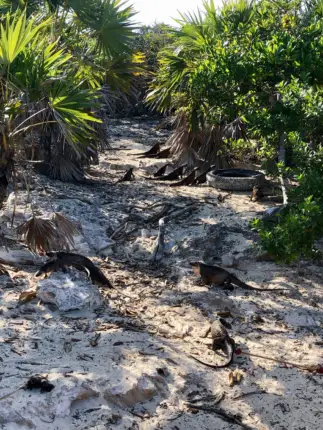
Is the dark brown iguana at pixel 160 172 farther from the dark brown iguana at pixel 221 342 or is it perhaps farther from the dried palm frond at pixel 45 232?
the dark brown iguana at pixel 221 342

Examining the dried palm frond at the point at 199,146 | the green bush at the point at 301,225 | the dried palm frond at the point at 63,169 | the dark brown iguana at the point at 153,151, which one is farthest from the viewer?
the dark brown iguana at the point at 153,151

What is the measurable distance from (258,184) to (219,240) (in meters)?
2.91

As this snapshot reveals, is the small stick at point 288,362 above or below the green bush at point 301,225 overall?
below

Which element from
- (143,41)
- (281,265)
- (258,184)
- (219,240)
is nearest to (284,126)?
(281,265)

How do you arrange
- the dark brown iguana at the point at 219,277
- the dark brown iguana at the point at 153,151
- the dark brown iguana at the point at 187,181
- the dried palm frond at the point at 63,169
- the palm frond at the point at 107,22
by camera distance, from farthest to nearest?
1. the dark brown iguana at the point at 153,151
2. the dark brown iguana at the point at 187,181
3. the dried palm frond at the point at 63,169
4. the palm frond at the point at 107,22
5. the dark brown iguana at the point at 219,277

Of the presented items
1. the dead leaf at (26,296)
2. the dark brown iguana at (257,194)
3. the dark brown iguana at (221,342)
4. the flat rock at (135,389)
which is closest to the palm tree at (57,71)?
the dead leaf at (26,296)

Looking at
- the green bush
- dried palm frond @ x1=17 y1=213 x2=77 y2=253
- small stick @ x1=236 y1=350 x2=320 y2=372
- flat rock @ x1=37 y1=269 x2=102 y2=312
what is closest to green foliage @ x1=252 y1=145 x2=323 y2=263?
the green bush

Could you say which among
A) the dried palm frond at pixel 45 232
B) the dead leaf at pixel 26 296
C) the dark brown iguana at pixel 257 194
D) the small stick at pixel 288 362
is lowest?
the small stick at pixel 288 362

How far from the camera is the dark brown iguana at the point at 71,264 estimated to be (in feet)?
22.4

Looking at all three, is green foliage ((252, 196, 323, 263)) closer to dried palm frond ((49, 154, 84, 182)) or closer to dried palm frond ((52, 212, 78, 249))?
dried palm frond ((52, 212, 78, 249))

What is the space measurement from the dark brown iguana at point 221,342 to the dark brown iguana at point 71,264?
5.16ft

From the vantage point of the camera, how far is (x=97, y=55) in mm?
10633

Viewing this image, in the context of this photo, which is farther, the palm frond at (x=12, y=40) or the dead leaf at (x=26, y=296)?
the dead leaf at (x=26, y=296)

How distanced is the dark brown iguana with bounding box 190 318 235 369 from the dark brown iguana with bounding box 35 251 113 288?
→ 157 centimetres
